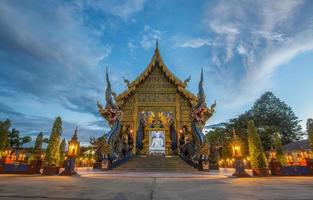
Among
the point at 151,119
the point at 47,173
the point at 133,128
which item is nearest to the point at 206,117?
the point at 151,119

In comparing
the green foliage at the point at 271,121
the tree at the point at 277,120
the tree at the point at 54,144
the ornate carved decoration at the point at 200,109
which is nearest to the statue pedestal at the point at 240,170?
the ornate carved decoration at the point at 200,109

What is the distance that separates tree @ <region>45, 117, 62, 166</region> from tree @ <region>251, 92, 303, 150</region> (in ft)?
105

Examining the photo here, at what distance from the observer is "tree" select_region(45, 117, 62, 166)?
11.8 m

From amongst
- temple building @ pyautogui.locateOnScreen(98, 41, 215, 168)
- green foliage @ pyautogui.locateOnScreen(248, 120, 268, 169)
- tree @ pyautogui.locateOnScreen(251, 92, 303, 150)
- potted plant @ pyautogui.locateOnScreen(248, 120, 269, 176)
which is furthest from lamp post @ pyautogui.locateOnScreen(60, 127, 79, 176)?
tree @ pyautogui.locateOnScreen(251, 92, 303, 150)

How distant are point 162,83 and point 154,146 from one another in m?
7.54

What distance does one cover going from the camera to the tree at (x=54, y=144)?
1177 cm

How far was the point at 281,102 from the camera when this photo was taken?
36.6 m

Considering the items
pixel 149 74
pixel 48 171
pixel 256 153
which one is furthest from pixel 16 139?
pixel 256 153

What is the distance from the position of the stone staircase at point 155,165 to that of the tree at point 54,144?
432 centimetres

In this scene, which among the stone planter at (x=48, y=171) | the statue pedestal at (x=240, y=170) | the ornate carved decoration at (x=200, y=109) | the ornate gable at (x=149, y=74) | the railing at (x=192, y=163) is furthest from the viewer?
the ornate gable at (x=149, y=74)

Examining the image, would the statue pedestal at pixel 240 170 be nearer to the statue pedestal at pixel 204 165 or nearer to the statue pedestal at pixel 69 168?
the statue pedestal at pixel 204 165

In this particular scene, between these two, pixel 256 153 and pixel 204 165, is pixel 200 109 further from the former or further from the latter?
pixel 256 153

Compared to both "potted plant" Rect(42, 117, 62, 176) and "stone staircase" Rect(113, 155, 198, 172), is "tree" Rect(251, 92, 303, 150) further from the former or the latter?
"potted plant" Rect(42, 117, 62, 176)

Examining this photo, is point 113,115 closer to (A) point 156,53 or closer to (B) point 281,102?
(A) point 156,53
